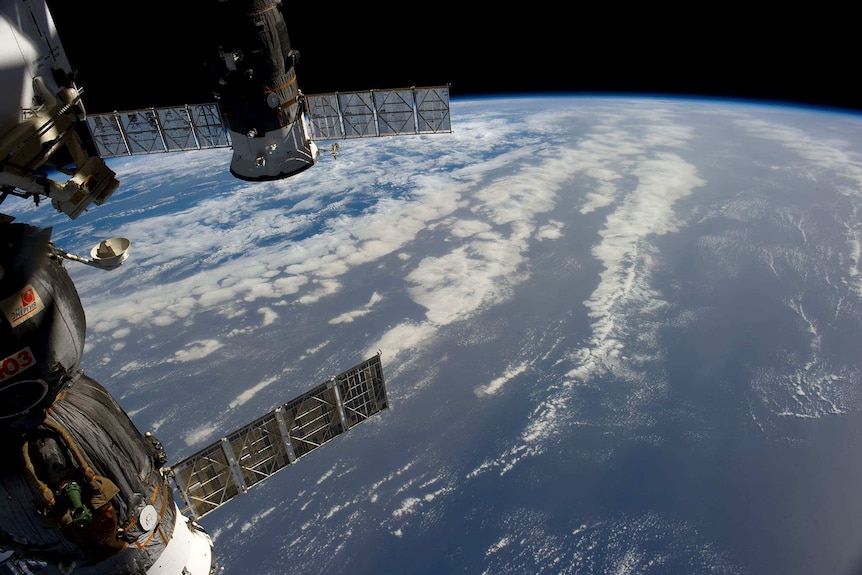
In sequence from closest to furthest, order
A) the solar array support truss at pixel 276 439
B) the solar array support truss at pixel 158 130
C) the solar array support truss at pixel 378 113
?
the solar array support truss at pixel 276 439
the solar array support truss at pixel 378 113
the solar array support truss at pixel 158 130

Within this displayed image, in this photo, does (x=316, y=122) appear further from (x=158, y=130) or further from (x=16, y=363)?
(x=16, y=363)

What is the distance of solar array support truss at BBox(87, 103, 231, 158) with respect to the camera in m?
14.3

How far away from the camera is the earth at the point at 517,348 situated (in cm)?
1766

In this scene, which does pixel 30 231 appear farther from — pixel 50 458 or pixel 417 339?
pixel 417 339

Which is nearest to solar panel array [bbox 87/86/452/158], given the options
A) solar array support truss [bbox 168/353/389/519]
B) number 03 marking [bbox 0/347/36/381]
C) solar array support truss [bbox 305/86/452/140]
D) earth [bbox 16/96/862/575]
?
solar array support truss [bbox 305/86/452/140]

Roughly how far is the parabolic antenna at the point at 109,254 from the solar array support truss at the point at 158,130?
10.6 meters

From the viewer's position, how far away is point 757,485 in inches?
723

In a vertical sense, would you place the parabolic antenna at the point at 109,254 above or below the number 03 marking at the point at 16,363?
above

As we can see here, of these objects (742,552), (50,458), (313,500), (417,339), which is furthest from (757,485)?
(50,458)

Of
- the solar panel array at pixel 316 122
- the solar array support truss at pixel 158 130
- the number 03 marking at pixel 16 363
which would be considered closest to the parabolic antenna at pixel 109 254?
the number 03 marking at pixel 16 363

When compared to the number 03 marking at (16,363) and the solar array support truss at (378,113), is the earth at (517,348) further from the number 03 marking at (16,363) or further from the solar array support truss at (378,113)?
the number 03 marking at (16,363)

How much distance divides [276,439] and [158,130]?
12.8m

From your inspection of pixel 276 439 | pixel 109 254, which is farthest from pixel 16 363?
pixel 276 439

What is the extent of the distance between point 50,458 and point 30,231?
226 centimetres
